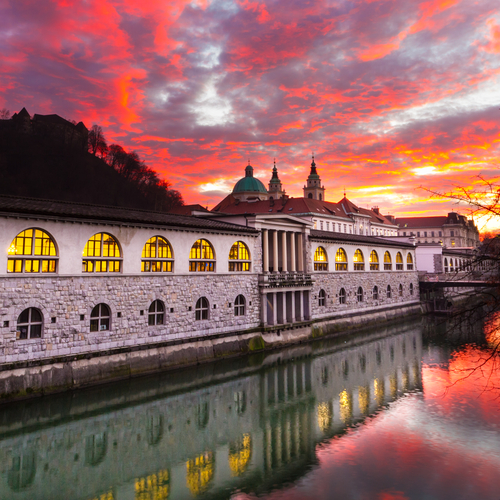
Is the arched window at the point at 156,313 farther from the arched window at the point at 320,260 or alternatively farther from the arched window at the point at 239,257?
the arched window at the point at 320,260

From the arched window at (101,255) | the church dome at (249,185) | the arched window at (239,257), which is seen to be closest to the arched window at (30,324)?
the arched window at (101,255)

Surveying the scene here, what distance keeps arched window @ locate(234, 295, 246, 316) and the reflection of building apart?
5223 mm

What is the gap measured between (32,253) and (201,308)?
12903mm

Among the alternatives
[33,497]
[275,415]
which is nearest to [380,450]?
[275,415]

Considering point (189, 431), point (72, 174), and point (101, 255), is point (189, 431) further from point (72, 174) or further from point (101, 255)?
point (72, 174)

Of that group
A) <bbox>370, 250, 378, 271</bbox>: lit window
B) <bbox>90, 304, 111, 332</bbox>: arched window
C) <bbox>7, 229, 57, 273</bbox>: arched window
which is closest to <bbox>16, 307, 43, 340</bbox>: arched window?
<bbox>7, 229, 57, 273</bbox>: arched window

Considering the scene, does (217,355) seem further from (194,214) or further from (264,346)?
(194,214)

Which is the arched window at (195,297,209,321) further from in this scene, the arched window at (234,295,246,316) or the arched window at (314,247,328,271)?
the arched window at (314,247,328,271)

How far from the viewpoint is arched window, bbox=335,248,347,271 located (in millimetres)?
49875

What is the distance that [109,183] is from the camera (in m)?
88.4

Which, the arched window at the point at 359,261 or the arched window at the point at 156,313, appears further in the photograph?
the arched window at the point at 359,261

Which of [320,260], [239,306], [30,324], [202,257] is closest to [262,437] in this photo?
[30,324]

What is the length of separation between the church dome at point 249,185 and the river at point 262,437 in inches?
4005

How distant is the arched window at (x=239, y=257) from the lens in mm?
36281
